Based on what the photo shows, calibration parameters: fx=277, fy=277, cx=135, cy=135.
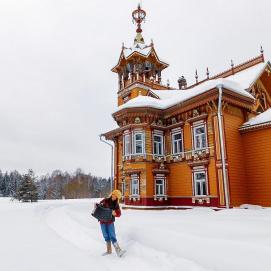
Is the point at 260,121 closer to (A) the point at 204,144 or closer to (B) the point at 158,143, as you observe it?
(A) the point at 204,144

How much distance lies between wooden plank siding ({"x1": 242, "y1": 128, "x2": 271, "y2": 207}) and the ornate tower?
13664 millimetres

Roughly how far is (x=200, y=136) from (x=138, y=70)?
13608 mm

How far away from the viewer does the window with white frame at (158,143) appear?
21.5m

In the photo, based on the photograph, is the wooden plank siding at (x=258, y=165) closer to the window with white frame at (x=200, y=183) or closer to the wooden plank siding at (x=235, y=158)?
the wooden plank siding at (x=235, y=158)

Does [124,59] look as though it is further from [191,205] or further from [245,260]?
[245,260]

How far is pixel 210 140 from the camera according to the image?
60.3ft

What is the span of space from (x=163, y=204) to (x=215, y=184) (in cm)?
464

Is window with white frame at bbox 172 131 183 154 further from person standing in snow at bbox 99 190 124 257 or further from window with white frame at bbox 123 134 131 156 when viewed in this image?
person standing in snow at bbox 99 190 124 257

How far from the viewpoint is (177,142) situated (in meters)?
21.2

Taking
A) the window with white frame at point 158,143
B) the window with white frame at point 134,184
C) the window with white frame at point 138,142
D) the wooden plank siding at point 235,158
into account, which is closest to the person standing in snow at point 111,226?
the wooden plank siding at point 235,158

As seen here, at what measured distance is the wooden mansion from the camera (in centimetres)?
1758

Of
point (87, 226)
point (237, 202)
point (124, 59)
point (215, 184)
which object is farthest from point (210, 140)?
point (124, 59)

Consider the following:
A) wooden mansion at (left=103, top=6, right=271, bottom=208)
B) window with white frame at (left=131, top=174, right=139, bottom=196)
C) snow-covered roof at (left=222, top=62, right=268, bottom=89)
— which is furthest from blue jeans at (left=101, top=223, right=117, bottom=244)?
snow-covered roof at (left=222, top=62, right=268, bottom=89)

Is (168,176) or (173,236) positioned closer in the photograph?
(173,236)
